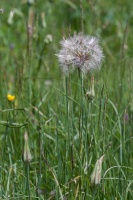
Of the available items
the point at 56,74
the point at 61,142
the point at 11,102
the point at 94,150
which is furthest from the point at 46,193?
the point at 56,74

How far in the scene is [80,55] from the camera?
2.08 metres

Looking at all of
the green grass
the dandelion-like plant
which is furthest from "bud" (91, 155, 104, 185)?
the dandelion-like plant

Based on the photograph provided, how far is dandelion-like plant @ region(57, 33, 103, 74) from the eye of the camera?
206cm

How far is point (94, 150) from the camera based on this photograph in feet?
8.44

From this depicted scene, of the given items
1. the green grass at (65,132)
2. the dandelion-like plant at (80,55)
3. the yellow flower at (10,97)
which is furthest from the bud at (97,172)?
the yellow flower at (10,97)

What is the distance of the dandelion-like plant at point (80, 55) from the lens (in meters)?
2.06

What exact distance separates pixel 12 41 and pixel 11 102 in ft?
6.90

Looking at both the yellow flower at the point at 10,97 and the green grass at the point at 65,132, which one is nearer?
the green grass at the point at 65,132

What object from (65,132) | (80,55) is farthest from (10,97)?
(80,55)

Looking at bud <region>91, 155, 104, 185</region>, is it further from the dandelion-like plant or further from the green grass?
the dandelion-like plant

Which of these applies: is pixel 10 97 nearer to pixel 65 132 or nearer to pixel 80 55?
pixel 65 132

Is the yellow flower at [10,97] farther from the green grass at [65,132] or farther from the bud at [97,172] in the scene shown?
the bud at [97,172]

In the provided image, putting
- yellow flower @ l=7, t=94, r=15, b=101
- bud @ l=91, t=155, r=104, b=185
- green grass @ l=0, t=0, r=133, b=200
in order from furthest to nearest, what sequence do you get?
yellow flower @ l=7, t=94, r=15, b=101 < green grass @ l=0, t=0, r=133, b=200 < bud @ l=91, t=155, r=104, b=185

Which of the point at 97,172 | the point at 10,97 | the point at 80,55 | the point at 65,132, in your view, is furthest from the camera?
the point at 10,97
